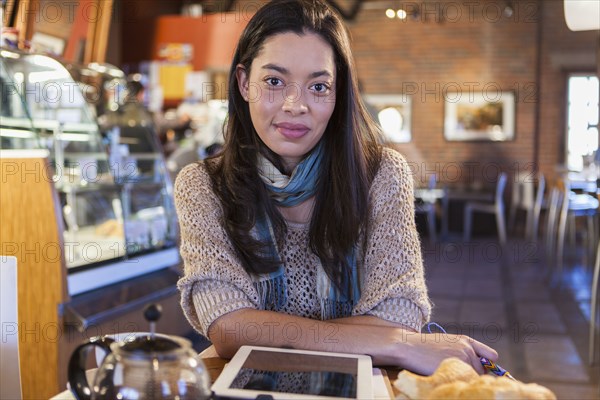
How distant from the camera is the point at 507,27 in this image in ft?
35.6

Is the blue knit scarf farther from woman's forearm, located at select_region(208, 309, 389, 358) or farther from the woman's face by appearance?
woman's forearm, located at select_region(208, 309, 389, 358)

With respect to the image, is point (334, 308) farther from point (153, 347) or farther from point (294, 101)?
point (153, 347)

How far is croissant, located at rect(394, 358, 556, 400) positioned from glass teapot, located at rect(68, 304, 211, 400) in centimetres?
31

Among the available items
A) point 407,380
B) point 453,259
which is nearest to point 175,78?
point 453,259

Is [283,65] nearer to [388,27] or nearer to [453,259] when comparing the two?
[453,259]

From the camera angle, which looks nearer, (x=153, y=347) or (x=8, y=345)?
(x=153, y=347)

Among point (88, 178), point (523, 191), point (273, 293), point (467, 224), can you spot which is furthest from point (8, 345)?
point (467, 224)

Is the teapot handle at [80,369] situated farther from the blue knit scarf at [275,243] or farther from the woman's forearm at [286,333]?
the blue knit scarf at [275,243]

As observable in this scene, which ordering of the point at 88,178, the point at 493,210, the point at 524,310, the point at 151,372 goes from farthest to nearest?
the point at 493,210
the point at 524,310
the point at 88,178
the point at 151,372

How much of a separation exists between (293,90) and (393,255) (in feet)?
1.48

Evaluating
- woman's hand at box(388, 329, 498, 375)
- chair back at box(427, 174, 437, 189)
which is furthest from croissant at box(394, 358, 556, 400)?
chair back at box(427, 174, 437, 189)

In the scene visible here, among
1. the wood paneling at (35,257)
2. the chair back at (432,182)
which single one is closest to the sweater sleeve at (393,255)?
the wood paneling at (35,257)

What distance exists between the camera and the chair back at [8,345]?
1496 millimetres

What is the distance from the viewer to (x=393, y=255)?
5.08ft
